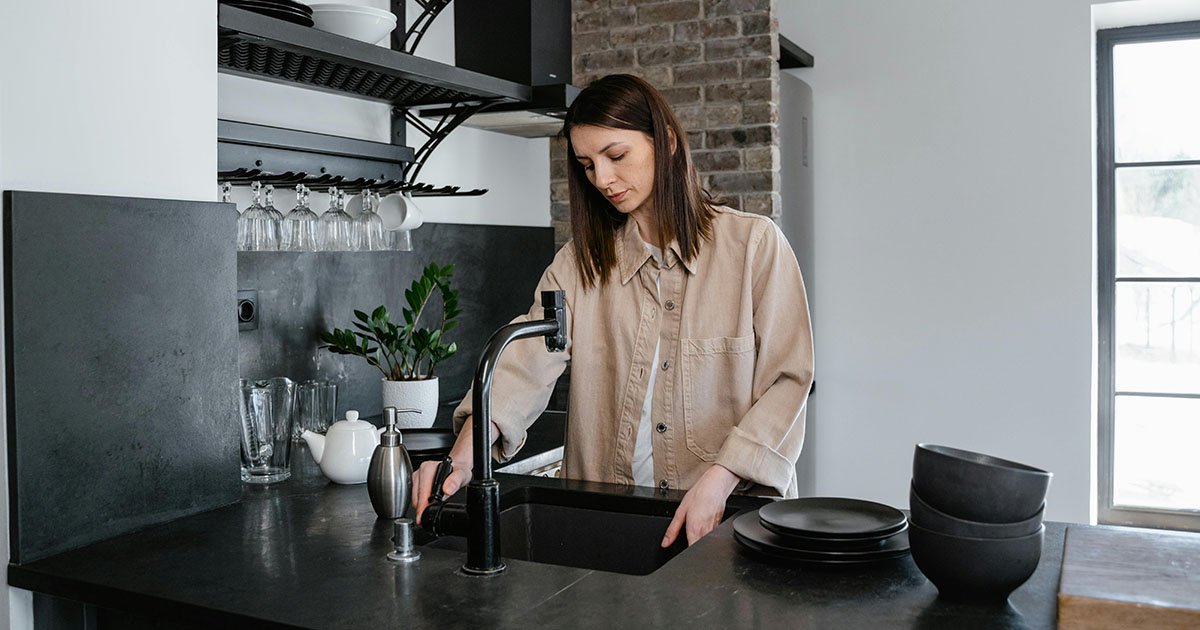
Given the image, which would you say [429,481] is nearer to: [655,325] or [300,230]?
[655,325]

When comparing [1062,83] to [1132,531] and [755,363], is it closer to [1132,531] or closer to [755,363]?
[755,363]

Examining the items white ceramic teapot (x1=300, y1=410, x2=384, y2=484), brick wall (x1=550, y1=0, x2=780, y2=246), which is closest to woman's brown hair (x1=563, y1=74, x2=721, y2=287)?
white ceramic teapot (x1=300, y1=410, x2=384, y2=484)

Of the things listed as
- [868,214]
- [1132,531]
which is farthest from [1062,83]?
[1132,531]

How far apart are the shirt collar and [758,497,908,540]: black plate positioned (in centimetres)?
57

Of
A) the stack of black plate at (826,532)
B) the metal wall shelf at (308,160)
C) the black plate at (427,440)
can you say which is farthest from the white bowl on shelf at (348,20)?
the stack of black plate at (826,532)

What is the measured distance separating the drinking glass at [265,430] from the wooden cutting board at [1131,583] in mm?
1489

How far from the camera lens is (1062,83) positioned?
360cm

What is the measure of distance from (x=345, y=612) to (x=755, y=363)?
0.97 m

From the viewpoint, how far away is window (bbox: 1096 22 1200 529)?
12.4ft

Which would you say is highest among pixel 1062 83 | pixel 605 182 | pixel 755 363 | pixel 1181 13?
pixel 1181 13

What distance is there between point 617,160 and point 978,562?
1.01m

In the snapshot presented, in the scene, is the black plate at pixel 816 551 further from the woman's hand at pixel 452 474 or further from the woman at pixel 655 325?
the woman's hand at pixel 452 474

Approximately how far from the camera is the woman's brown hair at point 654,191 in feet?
6.38

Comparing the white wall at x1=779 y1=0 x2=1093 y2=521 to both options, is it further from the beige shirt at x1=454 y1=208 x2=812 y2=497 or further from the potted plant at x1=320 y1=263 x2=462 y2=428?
the beige shirt at x1=454 y1=208 x2=812 y2=497
